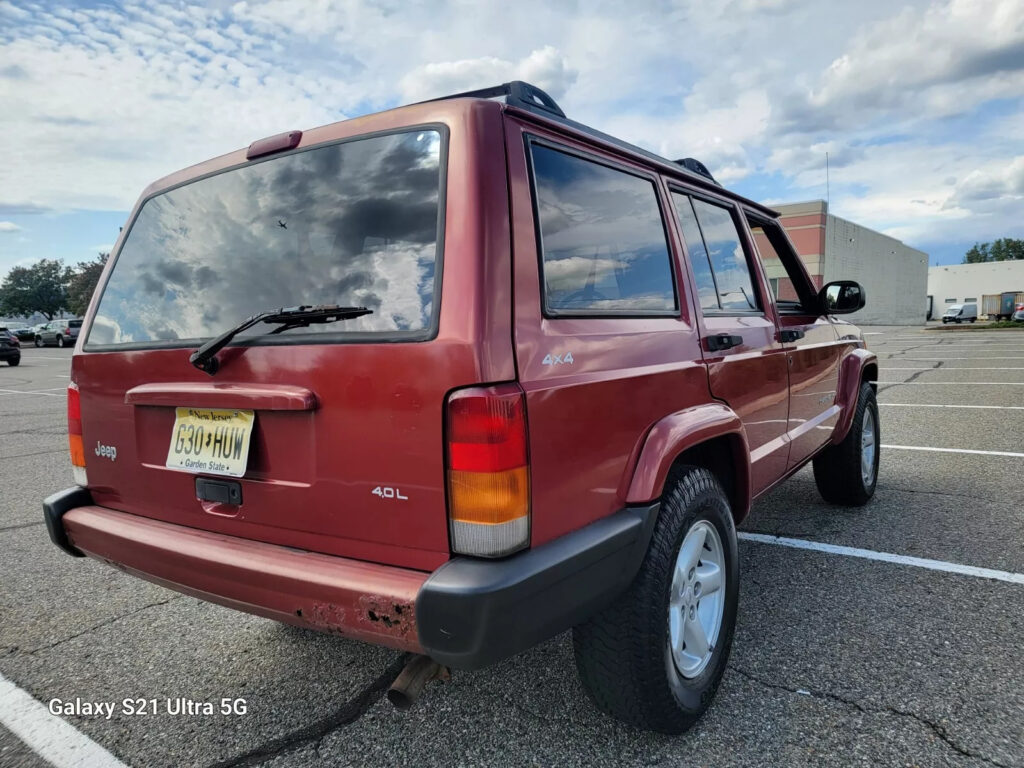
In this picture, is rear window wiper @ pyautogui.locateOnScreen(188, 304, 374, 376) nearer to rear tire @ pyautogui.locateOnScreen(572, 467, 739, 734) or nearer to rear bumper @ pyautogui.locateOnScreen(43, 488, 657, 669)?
rear bumper @ pyautogui.locateOnScreen(43, 488, 657, 669)

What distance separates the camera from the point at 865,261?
148 ft

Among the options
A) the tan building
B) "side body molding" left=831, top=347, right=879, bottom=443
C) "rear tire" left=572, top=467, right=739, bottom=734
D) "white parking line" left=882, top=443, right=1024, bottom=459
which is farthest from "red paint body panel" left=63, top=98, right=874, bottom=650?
the tan building

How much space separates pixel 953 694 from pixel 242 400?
8.06 ft

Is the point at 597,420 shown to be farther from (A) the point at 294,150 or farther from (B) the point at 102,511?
(B) the point at 102,511

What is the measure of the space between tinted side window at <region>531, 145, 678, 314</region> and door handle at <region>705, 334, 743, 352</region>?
192 millimetres

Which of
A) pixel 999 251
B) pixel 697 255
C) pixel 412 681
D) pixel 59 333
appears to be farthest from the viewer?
pixel 999 251

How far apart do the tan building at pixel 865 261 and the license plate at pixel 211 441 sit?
29.0 m

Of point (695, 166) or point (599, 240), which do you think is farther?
point (695, 166)

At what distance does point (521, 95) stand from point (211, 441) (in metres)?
1.35

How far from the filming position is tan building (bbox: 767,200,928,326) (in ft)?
123

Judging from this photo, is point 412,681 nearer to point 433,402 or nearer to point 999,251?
point 433,402

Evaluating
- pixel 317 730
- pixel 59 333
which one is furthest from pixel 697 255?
pixel 59 333

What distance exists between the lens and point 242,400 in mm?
1947

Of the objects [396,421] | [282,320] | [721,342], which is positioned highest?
[282,320]
